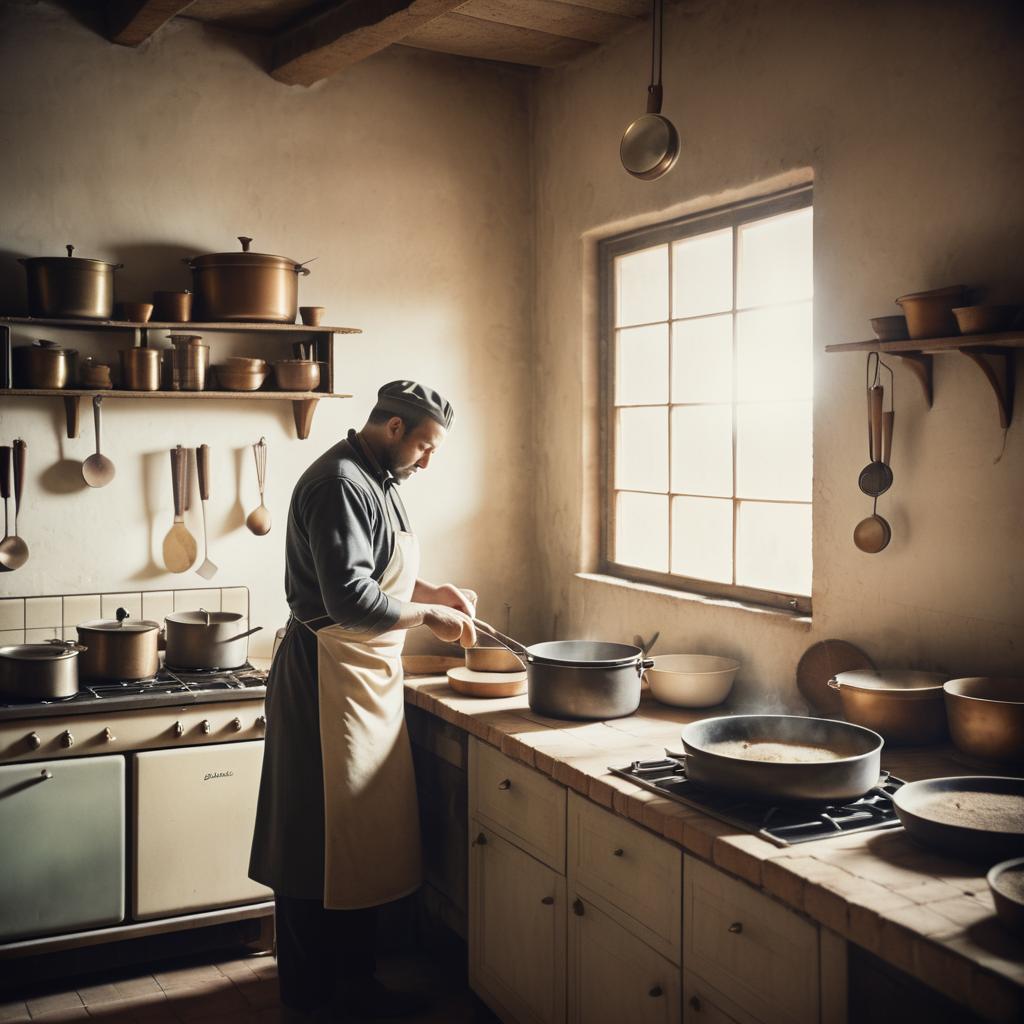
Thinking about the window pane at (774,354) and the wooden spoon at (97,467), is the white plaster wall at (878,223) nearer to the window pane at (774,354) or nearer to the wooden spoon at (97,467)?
the window pane at (774,354)

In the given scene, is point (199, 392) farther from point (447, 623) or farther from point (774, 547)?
point (774, 547)

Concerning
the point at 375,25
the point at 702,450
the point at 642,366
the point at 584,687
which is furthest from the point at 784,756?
the point at 375,25

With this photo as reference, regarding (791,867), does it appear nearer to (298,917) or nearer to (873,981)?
(873,981)

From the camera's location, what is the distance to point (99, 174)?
3758 millimetres

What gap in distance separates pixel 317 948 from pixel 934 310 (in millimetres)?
2359

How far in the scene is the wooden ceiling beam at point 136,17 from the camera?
340 cm

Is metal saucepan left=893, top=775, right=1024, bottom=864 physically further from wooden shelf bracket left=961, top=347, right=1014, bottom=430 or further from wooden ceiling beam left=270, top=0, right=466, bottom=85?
wooden ceiling beam left=270, top=0, right=466, bottom=85

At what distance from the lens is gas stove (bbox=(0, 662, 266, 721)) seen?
3.30 m

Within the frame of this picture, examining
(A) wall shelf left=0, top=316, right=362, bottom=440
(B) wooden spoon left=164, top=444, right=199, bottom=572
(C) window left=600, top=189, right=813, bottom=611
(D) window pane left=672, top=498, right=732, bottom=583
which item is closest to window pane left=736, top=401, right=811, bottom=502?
(C) window left=600, top=189, right=813, bottom=611

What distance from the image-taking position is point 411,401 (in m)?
3.09

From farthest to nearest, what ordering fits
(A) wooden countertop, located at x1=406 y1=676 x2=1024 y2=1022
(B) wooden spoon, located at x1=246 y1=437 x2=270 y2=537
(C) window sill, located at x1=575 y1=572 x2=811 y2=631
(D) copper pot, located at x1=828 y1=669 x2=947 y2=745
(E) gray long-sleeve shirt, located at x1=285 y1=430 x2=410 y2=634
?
(B) wooden spoon, located at x1=246 y1=437 x2=270 y2=537 < (C) window sill, located at x1=575 y1=572 x2=811 y2=631 < (E) gray long-sleeve shirt, located at x1=285 y1=430 x2=410 y2=634 < (D) copper pot, located at x1=828 y1=669 x2=947 y2=745 < (A) wooden countertop, located at x1=406 y1=676 x2=1024 y2=1022

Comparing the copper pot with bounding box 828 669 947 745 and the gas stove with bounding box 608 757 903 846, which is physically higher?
the copper pot with bounding box 828 669 947 745

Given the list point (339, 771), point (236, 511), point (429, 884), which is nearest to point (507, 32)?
point (236, 511)

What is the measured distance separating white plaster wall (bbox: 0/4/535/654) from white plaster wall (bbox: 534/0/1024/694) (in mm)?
692
